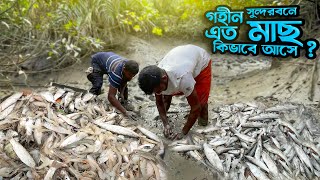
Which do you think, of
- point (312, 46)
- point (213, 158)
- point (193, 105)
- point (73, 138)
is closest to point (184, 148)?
point (213, 158)

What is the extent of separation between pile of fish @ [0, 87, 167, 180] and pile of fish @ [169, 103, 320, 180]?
15.9 inches

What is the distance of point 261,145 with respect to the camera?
3.14 metres

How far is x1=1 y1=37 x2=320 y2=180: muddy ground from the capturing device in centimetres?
299

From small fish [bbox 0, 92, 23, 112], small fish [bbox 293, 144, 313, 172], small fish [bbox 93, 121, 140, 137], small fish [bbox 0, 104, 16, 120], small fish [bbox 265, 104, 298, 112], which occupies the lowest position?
small fish [bbox 293, 144, 313, 172]

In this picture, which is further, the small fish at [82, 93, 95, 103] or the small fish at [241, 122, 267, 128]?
the small fish at [82, 93, 95, 103]

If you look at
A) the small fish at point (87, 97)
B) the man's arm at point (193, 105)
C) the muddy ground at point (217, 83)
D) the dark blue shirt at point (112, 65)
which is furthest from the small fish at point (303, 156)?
the small fish at point (87, 97)

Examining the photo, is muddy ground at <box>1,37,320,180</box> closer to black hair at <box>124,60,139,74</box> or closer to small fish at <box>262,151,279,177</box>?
small fish at <box>262,151,279,177</box>

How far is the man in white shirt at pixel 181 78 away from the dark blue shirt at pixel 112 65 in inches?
21.1

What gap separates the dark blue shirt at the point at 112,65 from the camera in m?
3.44

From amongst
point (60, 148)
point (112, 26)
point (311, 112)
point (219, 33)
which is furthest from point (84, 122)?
point (112, 26)

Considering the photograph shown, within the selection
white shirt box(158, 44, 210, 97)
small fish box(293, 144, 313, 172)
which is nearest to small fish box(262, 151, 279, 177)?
small fish box(293, 144, 313, 172)

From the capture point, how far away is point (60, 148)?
2.78 metres

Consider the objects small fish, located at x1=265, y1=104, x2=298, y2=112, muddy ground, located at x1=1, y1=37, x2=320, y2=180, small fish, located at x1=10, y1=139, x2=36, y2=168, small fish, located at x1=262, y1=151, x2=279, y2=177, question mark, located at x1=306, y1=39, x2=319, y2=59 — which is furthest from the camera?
question mark, located at x1=306, y1=39, x2=319, y2=59

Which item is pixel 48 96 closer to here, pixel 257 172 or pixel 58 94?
→ pixel 58 94
